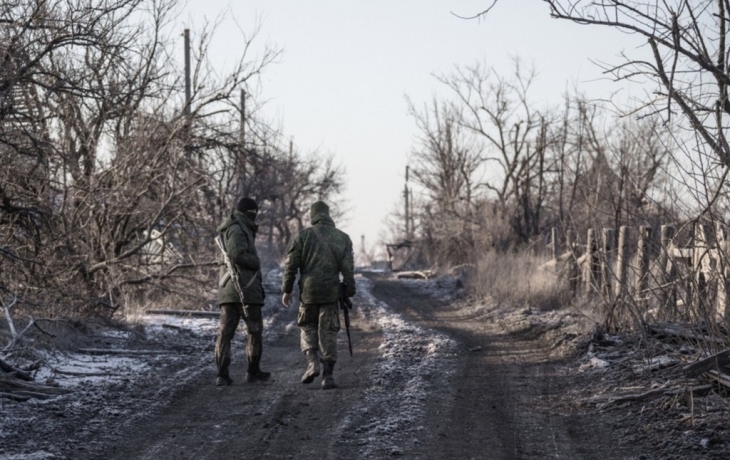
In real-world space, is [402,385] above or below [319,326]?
below

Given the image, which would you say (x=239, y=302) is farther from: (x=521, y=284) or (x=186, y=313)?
(x=521, y=284)

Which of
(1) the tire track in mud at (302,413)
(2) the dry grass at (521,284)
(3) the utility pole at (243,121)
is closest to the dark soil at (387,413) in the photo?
(1) the tire track in mud at (302,413)

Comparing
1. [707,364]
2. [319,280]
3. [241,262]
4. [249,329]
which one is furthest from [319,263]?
[707,364]

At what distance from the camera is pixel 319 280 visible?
988cm

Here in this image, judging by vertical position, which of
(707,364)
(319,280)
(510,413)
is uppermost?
(319,280)

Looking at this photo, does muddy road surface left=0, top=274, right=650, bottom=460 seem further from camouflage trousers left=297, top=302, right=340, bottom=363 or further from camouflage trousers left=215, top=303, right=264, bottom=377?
camouflage trousers left=297, top=302, right=340, bottom=363

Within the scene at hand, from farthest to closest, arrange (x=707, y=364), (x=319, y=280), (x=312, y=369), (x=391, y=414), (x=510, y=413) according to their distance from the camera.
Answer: (x=319, y=280), (x=312, y=369), (x=510, y=413), (x=391, y=414), (x=707, y=364)

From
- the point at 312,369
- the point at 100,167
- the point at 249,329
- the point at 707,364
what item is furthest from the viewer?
the point at 100,167

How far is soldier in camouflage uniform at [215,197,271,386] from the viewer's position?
32.4 feet

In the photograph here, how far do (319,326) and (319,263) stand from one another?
0.70m

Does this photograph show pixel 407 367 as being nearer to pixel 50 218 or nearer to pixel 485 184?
pixel 50 218

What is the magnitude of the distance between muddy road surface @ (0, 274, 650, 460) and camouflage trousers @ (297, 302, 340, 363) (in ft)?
1.46

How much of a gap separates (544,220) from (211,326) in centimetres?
1936

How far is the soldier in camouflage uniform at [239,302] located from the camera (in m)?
9.88
